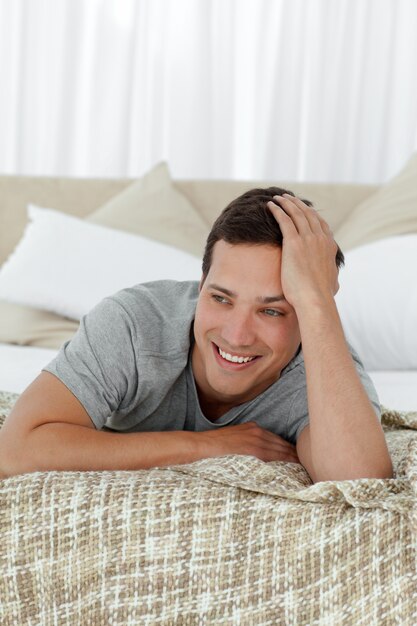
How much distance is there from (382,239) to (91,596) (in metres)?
1.85

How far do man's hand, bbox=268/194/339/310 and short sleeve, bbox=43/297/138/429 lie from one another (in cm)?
28

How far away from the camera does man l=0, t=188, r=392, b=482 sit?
4.63 feet

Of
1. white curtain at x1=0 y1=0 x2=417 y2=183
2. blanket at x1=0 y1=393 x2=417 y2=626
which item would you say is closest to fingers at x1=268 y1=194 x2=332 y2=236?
blanket at x1=0 y1=393 x2=417 y2=626

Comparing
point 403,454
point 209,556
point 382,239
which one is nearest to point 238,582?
point 209,556

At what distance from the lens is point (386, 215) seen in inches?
118

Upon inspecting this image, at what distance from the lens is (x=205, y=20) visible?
Answer: 148 inches

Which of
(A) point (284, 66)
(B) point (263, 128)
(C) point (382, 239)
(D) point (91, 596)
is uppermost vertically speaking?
(A) point (284, 66)

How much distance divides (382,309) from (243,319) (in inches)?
44.3

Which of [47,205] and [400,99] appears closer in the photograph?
[47,205]

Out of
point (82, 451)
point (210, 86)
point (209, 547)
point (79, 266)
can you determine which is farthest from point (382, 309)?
point (210, 86)

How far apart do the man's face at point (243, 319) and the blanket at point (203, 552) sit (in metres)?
0.29

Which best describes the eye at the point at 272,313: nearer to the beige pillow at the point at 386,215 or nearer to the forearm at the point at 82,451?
the forearm at the point at 82,451

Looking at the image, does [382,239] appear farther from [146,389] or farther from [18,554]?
[18,554]

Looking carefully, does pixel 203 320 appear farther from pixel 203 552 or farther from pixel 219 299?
pixel 203 552
